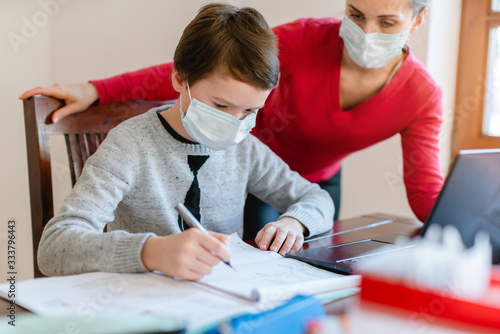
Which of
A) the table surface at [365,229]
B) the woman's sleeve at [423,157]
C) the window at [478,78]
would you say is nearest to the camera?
the table surface at [365,229]

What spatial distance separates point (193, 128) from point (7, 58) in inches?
50.0

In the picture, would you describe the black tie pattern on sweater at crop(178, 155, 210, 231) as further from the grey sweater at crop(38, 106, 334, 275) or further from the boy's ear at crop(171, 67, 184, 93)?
the boy's ear at crop(171, 67, 184, 93)

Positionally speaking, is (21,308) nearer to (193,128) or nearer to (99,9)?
(193,128)

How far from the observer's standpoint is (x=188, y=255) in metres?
0.72

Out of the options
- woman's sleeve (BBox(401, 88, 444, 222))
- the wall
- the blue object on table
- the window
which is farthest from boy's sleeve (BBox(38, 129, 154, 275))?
the window

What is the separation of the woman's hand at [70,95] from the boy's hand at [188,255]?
1.83ft

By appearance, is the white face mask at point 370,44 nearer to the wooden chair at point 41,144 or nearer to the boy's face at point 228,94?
the boy's face at point 228,94

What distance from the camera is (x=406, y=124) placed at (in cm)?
138

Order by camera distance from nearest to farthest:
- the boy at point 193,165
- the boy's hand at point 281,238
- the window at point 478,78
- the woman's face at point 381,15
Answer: the boy at point 193,165
the boy's hand at point 281,238
the woman's face at point 381,15
the window at point 478,78

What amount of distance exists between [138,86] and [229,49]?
0.38m

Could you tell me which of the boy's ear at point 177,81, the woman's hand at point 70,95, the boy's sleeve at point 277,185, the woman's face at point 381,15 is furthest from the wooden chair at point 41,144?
the woman's face at point 381,15

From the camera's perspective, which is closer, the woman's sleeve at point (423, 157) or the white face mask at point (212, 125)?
the white face mask at point (212, 125)

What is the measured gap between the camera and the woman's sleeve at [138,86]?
1260 mm

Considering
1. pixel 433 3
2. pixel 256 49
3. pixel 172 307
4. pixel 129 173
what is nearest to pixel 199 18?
pixel 256 49
